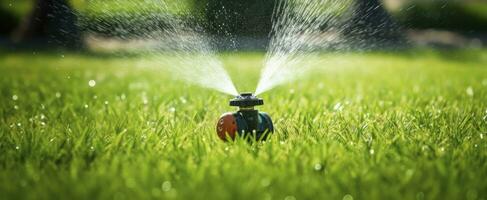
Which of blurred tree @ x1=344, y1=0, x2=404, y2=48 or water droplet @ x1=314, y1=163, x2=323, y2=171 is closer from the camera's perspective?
water droplet @ x1=314, y1=163, x2=323, y2=171

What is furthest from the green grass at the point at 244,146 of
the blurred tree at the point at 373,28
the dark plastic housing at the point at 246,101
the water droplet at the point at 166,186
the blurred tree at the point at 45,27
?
the blurred tree at the point at 45,27

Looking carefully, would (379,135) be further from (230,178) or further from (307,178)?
(230,178)

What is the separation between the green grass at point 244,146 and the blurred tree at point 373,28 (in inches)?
208

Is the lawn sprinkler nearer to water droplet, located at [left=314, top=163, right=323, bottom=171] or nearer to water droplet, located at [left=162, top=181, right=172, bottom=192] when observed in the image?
water droplet, located at [left=314, top=163, right=323, bottom=171]

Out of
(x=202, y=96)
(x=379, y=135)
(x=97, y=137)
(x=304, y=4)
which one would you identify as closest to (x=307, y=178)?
(x=379, y=135)

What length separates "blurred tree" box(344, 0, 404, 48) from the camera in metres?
10.7

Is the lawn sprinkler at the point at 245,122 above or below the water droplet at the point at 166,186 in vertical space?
above

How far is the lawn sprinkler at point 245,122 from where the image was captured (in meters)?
2.93

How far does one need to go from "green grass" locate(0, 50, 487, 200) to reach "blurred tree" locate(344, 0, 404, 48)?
527 cm

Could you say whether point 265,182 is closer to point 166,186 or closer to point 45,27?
point 166,186

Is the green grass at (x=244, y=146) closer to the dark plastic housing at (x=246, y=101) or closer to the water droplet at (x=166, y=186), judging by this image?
the water droplet at (x=166, y=186)

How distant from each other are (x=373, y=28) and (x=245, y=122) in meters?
10.9

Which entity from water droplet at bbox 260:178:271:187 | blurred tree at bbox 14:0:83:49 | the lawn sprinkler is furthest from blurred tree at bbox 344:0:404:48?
water droplet at bbox 260:178:271:187

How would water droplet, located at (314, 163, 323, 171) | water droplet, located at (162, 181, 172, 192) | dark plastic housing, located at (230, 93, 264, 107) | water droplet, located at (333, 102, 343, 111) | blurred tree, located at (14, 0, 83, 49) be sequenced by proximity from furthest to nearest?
blurred tree, located at (14, 0, 83, 49) < water droplet, located at (333, 102, 343, 111) < dark plastic housing, located at (230, 93, 264, 107) < water droplet, located at (314, 163, 323, 171) < water droplet, located at (162, 181, 172, 192)
